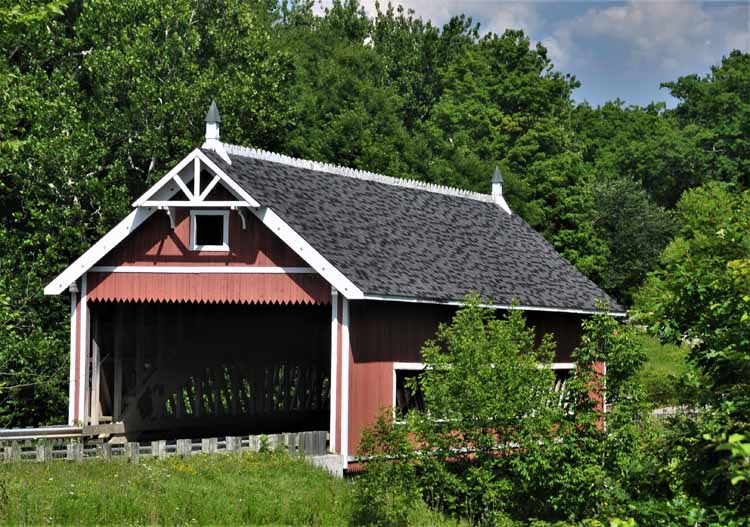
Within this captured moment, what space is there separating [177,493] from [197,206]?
7161mm

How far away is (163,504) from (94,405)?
770cm

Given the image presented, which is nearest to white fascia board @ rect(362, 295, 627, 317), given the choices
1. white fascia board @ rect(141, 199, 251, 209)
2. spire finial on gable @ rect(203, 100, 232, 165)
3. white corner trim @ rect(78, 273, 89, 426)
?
white fascia board @ rect(141, 199, 251, 209)

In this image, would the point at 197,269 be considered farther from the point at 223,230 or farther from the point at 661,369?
the point at 661,369

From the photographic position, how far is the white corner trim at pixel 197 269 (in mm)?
23553

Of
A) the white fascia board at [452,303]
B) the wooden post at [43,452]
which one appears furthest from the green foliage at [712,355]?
the wooden post at [43,452]

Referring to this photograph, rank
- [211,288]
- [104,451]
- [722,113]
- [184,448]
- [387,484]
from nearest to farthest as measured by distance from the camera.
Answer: [387,484]
[104,451]
[184,448]
[211,288]
[722,113]

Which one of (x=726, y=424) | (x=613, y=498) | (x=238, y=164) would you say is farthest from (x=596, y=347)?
(x=238, y=164)

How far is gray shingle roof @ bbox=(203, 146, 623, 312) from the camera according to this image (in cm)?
2394

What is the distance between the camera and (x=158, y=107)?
122 ft

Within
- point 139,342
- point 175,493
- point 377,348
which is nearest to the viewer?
point 175,493

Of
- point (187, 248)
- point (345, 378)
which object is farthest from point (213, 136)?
point (345, 378)

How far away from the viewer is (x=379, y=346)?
2375 cm

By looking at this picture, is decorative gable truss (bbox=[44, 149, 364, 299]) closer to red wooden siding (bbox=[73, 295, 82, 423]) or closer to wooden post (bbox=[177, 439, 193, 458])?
red wooden siding (bbox=[73, 295, 82, 423])

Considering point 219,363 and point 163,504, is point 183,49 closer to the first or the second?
point 219,363
